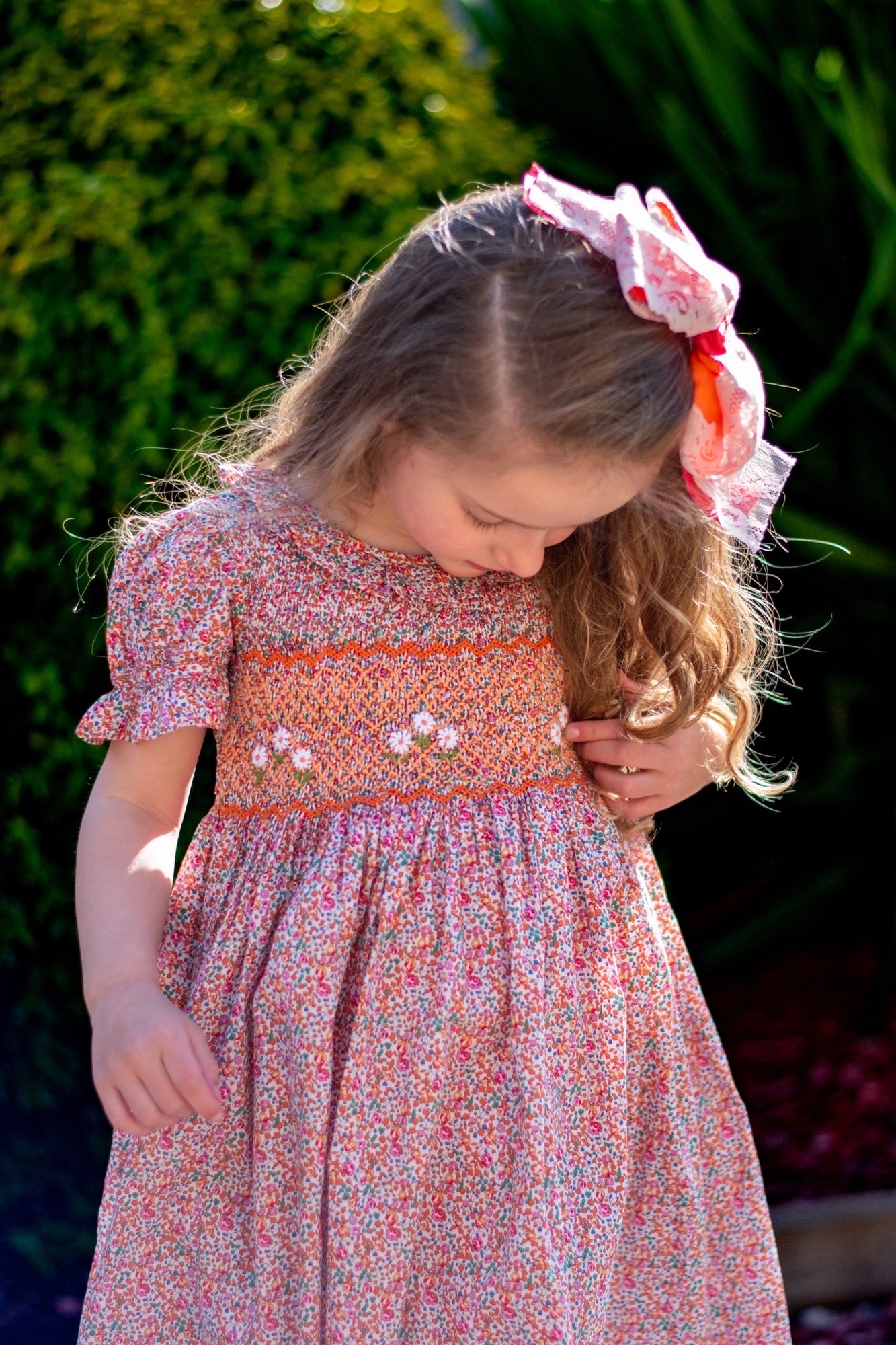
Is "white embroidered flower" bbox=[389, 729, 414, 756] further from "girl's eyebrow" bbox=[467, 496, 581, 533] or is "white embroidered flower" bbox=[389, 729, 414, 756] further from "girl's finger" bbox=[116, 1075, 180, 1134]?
"girl's finger" bbox=[116, 1075, 180, 1134]

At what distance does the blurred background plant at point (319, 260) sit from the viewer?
2.21 m

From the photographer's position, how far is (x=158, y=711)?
1.48m

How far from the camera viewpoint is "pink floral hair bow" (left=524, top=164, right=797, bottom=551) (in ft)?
4.47

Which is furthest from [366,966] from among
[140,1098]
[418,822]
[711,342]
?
[711,342]

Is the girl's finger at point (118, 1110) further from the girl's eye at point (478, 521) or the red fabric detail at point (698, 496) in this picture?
the red fabric detail at point (698, 496)

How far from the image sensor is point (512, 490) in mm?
1358

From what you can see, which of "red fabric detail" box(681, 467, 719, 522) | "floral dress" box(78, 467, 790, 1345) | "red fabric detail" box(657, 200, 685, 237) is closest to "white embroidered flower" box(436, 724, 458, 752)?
"floral dress" box(78, 467, 790, 1345)

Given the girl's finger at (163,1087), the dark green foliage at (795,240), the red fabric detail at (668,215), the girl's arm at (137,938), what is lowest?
the dark green foliage at (795,240)

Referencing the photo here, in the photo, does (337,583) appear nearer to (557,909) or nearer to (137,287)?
(557,909)

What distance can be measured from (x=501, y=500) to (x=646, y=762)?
0.47 m

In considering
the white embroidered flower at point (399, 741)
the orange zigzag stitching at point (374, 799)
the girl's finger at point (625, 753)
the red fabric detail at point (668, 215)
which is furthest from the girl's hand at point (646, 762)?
the red fabric detail at point (668, 215)

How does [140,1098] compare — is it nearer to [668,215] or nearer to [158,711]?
[158,711]

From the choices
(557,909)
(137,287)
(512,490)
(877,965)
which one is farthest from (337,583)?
(877,965)

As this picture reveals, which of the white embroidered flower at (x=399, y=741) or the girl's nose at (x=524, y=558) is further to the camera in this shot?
the white embroidered flower at (x=399, y=741)
